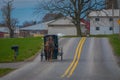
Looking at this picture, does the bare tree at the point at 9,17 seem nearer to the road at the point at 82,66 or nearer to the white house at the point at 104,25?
the white house at the point at 104,25

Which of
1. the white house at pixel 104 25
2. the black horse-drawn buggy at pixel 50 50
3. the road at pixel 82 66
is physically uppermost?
the white house at pixel 104 25

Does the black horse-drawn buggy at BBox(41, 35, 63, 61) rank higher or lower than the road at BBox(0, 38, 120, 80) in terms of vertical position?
higher

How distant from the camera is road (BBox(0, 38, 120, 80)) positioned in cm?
2290

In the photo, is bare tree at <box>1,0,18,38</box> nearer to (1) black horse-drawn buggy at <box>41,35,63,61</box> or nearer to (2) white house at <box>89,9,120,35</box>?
(2) white house at <box>89,9,120,35</box>

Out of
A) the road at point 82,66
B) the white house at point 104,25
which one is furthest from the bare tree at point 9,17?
the road at point 82,66

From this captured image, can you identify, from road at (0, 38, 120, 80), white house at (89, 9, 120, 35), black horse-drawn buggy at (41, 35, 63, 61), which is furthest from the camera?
white house at (89, 9, 120, 35)

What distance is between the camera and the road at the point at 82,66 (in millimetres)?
22903

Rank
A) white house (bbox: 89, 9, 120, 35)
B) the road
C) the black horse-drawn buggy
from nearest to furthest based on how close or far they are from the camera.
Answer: the road < the black horse-drawn buggy < white house (bbox: 89, 9, 120, 35)

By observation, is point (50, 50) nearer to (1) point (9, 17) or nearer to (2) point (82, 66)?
(2) point (82, 66)

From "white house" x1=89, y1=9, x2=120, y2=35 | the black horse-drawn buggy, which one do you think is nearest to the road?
the black horse-drawn buggy

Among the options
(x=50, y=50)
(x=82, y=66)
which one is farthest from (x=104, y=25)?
(x=82, y=66)

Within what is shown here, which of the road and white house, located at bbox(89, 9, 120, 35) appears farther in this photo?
white house, located at bbox(89, 9, 120, 35)

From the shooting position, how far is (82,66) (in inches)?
1160

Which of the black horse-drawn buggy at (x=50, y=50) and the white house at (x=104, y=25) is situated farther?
the white house at (x=104, y=25)
